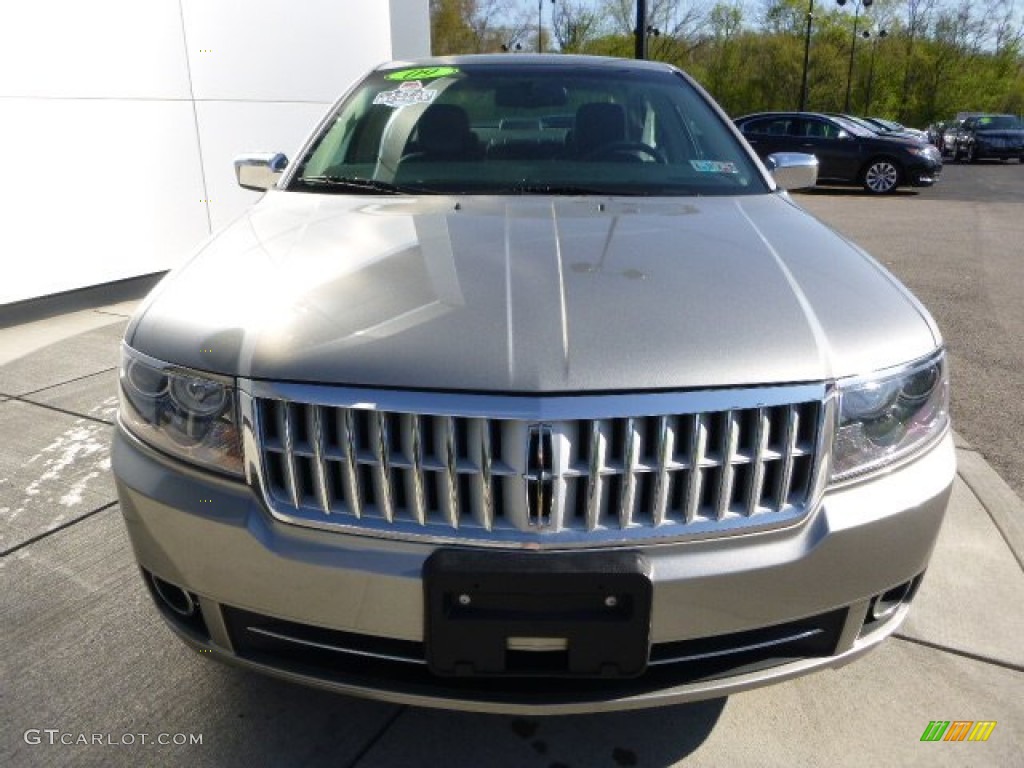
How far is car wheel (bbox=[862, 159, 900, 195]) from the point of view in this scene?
50.4 feet

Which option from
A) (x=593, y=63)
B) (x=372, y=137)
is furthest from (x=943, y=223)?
(x=372, y=137)

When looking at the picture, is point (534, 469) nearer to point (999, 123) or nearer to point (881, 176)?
point (881, 176)

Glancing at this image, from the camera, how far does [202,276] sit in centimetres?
199

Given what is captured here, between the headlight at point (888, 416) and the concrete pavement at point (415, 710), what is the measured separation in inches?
31.5

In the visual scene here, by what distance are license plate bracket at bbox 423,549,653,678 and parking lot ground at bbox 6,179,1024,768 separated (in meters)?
0.56

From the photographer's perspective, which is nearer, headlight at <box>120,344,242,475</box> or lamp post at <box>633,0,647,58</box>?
headlight at <box>120,344,242,475</box>

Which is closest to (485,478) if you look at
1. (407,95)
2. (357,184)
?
(357,184)

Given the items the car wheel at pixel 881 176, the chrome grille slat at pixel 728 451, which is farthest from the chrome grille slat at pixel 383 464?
the car wheel at pixel 881 176

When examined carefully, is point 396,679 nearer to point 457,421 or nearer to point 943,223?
point 457,421

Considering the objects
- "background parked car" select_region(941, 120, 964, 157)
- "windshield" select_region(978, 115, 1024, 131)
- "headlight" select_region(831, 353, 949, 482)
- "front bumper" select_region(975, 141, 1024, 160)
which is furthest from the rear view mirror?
"background parked car" select_region(941, 120, 964, 157)

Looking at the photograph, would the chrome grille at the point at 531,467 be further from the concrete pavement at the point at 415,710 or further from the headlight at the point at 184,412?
the concrete pavement at the point at 415,710

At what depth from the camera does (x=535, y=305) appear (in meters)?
1.69

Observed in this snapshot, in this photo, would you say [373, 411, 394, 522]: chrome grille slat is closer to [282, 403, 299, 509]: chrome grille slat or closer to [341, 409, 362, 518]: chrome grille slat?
[341, 409, 362, 518]: chrome grille slat

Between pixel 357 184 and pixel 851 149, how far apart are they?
15.1 meters
